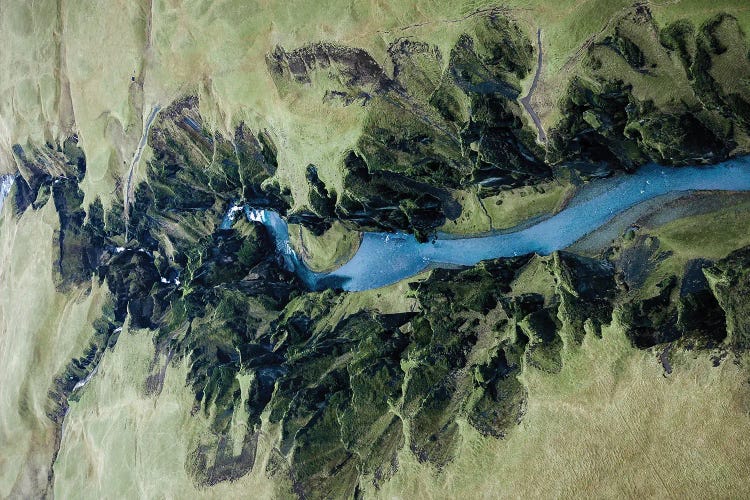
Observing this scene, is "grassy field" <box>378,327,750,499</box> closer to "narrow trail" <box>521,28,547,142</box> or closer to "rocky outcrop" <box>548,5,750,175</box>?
"rocky outcrop" <box>548,5,750,175</box>

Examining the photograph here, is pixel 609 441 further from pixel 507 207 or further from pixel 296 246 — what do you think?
pixel 296 246

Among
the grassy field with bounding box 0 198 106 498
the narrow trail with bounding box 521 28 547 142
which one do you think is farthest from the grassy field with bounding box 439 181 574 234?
the grassy field with bounding box 0 198 106 498

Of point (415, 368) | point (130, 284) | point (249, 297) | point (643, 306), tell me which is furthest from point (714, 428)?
point (130, 284)

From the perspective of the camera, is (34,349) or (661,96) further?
(34,349)

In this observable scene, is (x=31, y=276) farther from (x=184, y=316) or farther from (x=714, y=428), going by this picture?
(x=714, y=428)

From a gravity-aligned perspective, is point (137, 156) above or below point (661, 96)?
below

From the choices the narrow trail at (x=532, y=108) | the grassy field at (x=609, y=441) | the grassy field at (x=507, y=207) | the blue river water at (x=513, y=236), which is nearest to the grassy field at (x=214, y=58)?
the narrow trail at (x=532, y=108)

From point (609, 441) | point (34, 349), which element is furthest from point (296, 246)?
point (34, 349)

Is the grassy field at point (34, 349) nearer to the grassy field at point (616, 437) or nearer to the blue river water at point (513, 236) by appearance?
the blue river water at point (513, 236)
